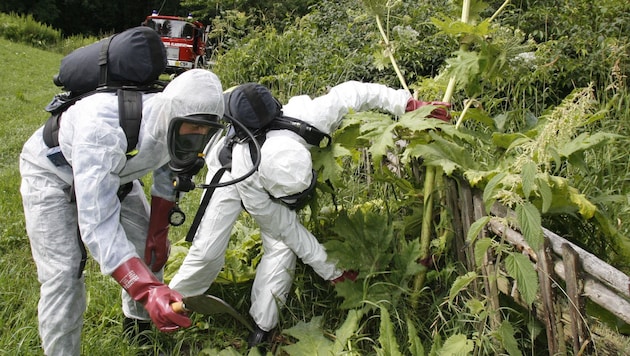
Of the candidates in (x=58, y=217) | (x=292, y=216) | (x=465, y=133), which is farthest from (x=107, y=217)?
(x=465, y=133)

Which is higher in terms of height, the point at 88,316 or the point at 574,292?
the point at 574,292

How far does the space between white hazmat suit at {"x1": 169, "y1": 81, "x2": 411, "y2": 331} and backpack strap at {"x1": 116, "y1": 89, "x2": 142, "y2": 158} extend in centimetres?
67

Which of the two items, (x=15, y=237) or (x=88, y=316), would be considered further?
(x=15, y=237)

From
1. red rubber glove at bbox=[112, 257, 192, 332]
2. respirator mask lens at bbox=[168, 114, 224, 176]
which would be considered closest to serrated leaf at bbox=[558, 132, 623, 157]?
respirator mask lens at bbox=[168, 114, 224, 176]

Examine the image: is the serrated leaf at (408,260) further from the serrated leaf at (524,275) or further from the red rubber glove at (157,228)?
the red rubber glove at (157,228)

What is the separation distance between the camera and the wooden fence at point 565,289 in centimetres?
191

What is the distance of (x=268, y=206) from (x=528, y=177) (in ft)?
4.81

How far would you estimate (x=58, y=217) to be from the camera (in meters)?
2.56

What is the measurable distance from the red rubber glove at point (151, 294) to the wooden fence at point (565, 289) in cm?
115

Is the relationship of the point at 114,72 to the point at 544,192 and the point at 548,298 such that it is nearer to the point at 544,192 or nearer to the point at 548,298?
the point at 544,192

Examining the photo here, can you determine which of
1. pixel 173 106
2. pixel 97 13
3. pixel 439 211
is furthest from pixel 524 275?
pixel 97 13

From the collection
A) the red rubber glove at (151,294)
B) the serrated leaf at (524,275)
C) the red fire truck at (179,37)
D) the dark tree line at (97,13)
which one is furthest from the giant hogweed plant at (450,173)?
the dark tree line at (97,13)

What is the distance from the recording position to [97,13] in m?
29.5

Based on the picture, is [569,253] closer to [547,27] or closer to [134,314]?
[134,314]
